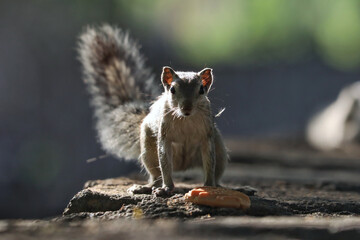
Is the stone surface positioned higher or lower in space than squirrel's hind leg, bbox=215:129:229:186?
lower

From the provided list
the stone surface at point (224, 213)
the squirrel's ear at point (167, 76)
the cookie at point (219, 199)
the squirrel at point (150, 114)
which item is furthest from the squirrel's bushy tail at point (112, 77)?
the cookie at point (219, 199)

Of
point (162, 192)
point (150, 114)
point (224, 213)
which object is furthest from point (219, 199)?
point (150, 114)

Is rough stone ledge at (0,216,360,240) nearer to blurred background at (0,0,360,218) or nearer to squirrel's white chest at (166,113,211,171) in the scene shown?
→ squirrel's white chest at (166,113,211,171)

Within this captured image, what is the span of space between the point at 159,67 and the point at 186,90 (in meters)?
9.69

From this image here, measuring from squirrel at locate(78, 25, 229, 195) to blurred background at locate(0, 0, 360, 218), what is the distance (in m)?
0.30

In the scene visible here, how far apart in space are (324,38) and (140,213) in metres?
21.4

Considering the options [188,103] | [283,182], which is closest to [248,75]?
[283,182]

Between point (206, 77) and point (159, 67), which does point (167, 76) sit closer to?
point (206, 77)

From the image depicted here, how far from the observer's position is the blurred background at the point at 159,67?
10203 mm

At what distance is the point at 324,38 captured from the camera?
2322 centimetres

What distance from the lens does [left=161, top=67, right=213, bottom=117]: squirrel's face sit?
11.8 feet

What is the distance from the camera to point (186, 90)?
3.64 metres

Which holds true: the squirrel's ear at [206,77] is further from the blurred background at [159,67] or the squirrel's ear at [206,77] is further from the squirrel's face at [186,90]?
the blurred background at [159,67]

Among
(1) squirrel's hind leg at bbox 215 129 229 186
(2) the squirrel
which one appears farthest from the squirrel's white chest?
(1) squirrel's hind leg at bbox 215 129 229 186
